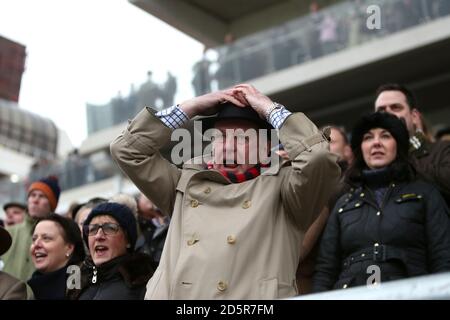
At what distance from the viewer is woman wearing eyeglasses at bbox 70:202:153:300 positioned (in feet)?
17.6

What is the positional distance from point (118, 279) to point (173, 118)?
137 cm

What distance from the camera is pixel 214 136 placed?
4562mm

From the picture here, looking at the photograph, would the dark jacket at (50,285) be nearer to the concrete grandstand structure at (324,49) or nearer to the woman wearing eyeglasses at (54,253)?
the woman wearing eyeglasses at (54,253)

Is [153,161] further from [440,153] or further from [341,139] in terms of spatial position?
[341,139]

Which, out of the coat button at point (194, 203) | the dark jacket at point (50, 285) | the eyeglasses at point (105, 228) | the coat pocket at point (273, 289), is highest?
the eyeglasses at point (105, 228)

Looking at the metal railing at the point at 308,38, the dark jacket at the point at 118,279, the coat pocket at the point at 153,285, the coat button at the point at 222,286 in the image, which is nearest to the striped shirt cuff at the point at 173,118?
the coat pocket at the point at 153,285

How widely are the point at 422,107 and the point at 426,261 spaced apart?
476 inches

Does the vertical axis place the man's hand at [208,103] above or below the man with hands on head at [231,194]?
above

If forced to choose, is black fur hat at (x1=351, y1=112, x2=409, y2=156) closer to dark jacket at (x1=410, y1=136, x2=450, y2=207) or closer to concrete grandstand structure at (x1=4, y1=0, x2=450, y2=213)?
dark jacket at (x1=410, y1=136, x2=450, y2=207)

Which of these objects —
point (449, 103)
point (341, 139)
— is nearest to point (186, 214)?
point (341, 139)

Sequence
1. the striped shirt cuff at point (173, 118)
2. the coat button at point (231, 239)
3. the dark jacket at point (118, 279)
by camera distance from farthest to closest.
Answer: the dark jacket at point (118, 279) < the striped shirt cuff at point (173, 118) < the coat button at point (231, 239)

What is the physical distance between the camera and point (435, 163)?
18.6ft

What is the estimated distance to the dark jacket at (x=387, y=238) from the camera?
491 centimetres

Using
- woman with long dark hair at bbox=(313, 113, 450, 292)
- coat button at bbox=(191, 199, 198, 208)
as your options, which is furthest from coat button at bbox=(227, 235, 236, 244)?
woman with long dark hair at bbox=(313, 113, 450, 292)
